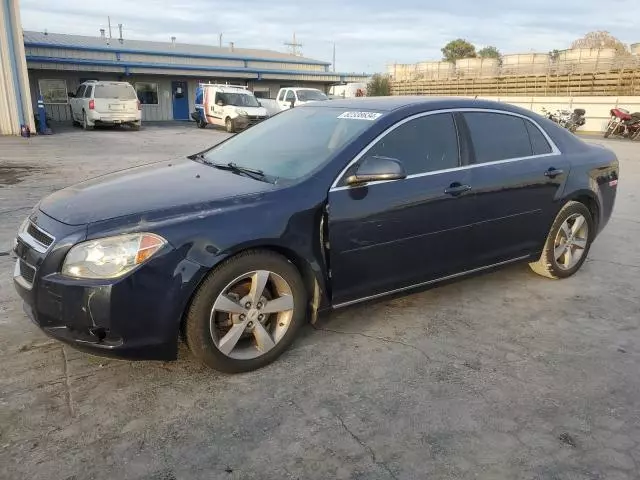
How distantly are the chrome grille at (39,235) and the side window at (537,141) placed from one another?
365 cm

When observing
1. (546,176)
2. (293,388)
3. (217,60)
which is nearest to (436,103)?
(546,176)

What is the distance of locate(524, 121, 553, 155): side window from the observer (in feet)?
14.6

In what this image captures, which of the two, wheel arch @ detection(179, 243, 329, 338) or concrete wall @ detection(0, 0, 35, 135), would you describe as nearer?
wheel arch @ detection(179, 243, 329, 338)

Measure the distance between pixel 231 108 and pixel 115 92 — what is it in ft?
14.9

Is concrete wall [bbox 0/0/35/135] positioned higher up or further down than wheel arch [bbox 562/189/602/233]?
higher up

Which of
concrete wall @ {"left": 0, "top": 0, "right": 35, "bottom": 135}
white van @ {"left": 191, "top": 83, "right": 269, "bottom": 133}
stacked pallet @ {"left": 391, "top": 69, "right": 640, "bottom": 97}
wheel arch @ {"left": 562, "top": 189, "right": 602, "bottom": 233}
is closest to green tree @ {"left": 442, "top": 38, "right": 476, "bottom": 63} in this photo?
stacked pallet @ {"left": 391, "top": 69, "right": 640, "bottom": 97}

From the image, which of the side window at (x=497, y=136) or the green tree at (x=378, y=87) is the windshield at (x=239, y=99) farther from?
the side window at (x=497, y=136)

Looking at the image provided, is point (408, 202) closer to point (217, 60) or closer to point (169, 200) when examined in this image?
Answer: point (169, 200)

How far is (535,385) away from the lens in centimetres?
313

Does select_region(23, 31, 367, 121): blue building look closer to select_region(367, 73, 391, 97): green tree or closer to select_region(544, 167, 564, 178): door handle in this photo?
select_region(367, 73, 391, 97): green tree

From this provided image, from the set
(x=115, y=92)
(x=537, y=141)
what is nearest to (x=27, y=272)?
(x=537, y=141)

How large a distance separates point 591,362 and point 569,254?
1.67 metres

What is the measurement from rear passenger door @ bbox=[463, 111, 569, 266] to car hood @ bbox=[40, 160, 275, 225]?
1723 millimetres

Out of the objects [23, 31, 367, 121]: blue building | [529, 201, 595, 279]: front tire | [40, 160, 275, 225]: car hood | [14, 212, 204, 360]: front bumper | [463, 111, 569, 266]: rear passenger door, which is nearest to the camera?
[14, 212, 204, 360]: front bumper
